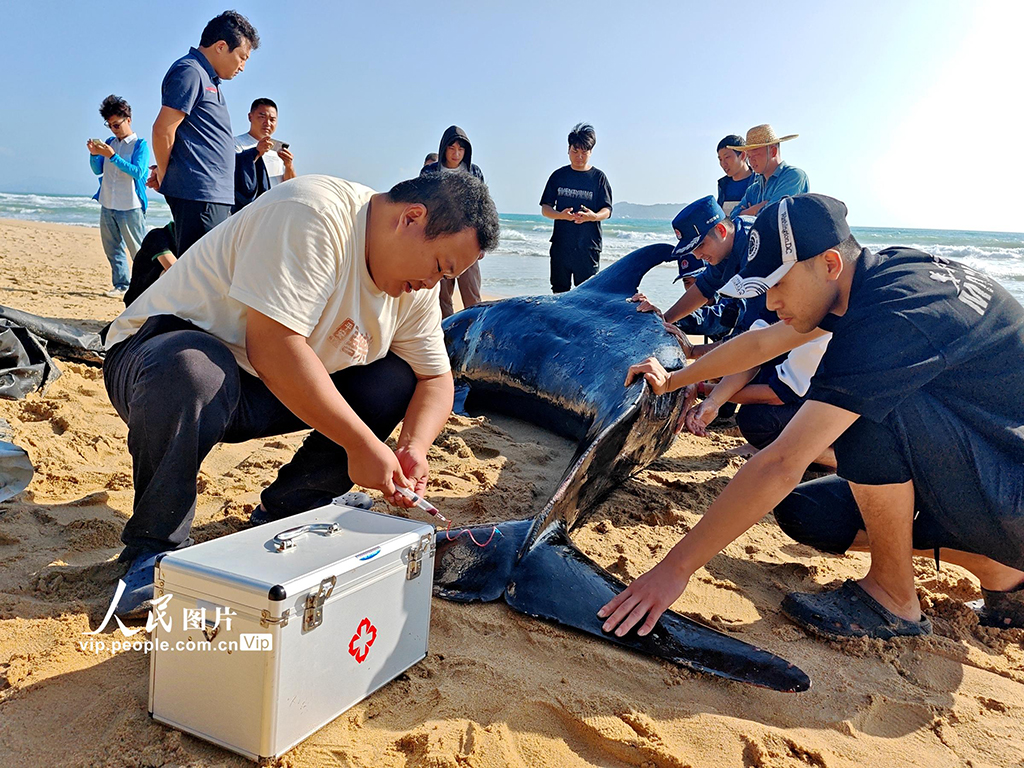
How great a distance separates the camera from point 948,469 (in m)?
2.69

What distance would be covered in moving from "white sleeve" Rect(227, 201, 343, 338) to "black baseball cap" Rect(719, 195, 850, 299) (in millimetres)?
1370

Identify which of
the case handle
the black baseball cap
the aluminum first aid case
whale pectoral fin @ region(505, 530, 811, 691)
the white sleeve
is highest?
the black baseball cap

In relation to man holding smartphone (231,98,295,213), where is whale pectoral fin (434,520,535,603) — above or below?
below

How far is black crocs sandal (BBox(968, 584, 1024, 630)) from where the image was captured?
290cm

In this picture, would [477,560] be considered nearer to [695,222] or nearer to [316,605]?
[316,605]

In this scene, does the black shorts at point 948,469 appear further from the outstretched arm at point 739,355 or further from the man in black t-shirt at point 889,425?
the outstretched arm at point 739,355

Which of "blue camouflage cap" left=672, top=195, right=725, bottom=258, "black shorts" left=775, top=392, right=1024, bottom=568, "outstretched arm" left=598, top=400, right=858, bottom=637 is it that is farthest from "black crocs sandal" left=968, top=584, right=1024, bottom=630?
"blue camouflage cap" left=672, top=195, right=725, bottom=258

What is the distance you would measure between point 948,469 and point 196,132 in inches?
185

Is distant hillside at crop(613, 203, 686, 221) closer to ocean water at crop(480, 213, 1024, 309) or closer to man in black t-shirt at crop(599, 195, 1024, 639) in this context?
ocean water at crop(480, 213, 1024, 309)

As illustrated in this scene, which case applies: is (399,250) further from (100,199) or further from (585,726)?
(100,199)

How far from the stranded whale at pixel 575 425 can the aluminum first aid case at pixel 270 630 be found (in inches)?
27.7

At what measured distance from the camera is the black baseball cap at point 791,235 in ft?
8.36

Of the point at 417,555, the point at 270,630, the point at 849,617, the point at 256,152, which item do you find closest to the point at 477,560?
the point at 417,555

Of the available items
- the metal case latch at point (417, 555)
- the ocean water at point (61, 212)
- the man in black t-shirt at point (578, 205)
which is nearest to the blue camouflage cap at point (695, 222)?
the man in black t-shirt at point (578, 205)
